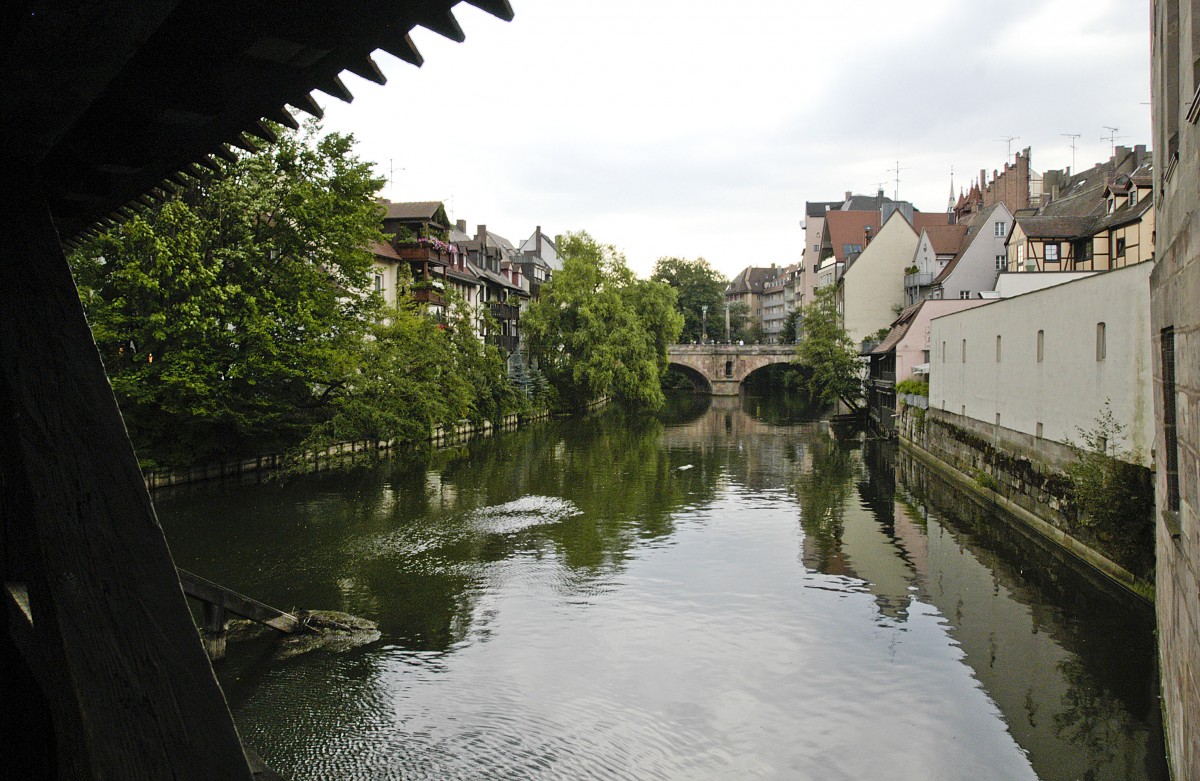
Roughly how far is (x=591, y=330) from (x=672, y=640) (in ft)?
109

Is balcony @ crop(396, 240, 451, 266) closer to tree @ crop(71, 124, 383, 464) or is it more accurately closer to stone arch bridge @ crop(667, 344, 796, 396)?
tree @ crop(71, 124, 383, 464)

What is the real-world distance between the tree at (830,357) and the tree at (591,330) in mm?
7947

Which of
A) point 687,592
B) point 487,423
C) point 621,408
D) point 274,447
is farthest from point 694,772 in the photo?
point 621,408

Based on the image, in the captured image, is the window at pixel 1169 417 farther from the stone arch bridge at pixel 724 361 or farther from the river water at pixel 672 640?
the stone arch bridge at pixel 724 361

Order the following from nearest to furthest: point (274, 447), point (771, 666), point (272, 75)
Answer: point (272, 75), point (771, 666), point (274, 447)

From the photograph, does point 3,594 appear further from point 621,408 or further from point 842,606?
point 621,408

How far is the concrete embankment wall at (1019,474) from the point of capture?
48.7ft

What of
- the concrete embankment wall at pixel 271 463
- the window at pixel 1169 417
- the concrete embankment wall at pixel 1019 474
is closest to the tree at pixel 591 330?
the concrete embankment wall at pixel 271 463

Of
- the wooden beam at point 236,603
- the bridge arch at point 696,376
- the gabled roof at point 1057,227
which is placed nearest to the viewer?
the wooden beam at point 236,603

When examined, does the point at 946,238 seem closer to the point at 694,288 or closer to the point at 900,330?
the point at 900,330

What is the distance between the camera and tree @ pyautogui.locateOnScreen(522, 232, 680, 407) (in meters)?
44.1

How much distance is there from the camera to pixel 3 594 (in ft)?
12.1

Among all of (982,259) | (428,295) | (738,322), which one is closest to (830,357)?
(982,259)

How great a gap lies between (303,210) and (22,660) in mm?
17961
